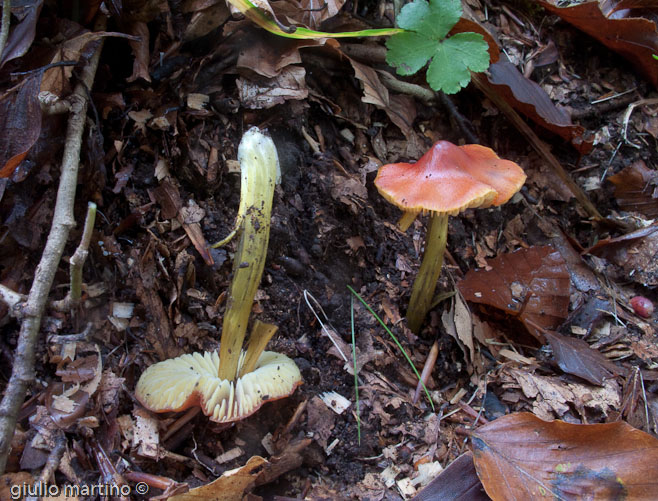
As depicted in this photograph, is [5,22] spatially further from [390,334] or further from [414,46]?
[390,334]

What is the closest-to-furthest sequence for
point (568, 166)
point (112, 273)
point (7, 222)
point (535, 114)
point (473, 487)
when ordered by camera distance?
point (473, 487), point (7, 222), point (112, 273), point (535, 114), point (568, 166)

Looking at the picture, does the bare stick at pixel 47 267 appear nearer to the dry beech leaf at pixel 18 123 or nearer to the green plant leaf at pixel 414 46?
the dry beech leaf at pixel 18 123

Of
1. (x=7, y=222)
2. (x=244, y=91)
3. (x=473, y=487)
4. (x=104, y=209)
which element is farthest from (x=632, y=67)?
(x=7, y=222)

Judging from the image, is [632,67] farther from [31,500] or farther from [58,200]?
[31,500]

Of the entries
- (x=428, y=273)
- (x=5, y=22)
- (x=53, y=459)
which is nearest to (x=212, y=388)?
(x=53, y=459)

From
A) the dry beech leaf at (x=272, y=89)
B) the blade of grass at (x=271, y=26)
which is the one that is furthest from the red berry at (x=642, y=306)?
the dry beech leaf at (x=272, y=89)

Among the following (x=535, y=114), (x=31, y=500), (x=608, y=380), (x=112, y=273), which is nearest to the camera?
(x=31, y=500)
